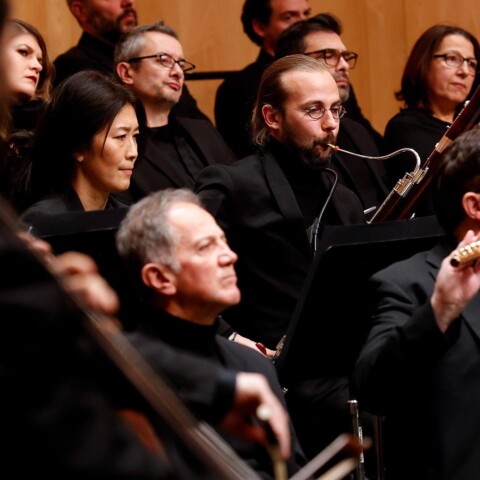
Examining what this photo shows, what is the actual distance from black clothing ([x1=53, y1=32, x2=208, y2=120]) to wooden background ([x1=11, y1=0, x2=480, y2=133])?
2.06ft

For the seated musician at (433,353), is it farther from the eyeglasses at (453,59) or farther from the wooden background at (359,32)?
the wooden background at (359,32)

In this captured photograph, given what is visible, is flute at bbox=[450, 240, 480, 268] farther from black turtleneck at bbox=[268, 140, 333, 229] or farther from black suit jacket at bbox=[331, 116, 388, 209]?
black suit jacket at bbox=[331, 116, 388, 209]

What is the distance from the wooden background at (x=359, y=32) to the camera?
345 cm

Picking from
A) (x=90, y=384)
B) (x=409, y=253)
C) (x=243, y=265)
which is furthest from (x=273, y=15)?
(x=90, y=384)

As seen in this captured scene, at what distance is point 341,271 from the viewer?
1.52 metres

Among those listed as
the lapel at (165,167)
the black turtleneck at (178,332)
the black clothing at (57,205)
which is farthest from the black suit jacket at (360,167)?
the black turtleneck at (178,332)

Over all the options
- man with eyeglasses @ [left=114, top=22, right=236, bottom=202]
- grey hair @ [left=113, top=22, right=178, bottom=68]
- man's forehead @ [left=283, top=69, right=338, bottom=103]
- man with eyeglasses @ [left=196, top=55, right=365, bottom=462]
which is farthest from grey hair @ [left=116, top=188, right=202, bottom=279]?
grey hair @ [left=113, top=22, right=178, bottom=68]

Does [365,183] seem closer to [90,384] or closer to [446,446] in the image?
[446,446]

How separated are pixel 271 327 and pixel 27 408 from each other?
162 centimetres

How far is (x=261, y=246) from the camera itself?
6.85 ft

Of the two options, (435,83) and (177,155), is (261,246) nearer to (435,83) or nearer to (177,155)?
(177,155)

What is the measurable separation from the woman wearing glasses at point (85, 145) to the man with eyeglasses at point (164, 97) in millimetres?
368

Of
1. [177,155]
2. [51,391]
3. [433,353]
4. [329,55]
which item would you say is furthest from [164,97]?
[51,391]

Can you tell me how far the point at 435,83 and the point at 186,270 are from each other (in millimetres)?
1520
